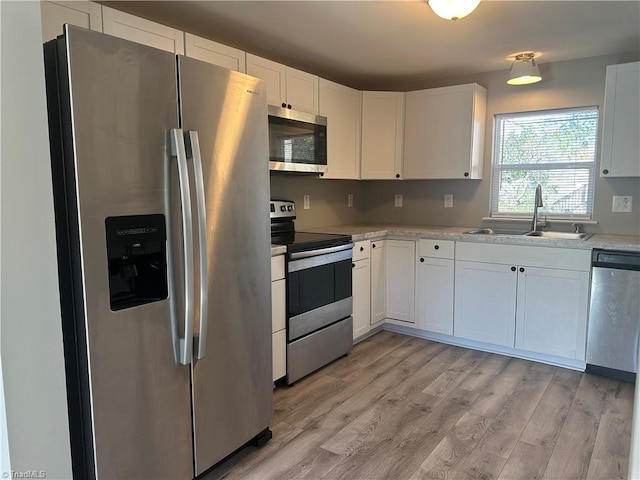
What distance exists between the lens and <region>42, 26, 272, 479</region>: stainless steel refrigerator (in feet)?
4.59

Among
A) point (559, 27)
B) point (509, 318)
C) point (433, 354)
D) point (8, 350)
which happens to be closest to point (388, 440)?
point (433, 354)

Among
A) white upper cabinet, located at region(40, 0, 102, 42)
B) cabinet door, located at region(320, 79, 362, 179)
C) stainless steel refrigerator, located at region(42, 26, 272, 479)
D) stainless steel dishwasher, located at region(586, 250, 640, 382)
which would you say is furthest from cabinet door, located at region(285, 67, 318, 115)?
stainless steel dishwasher, located at region(586, 250, 640, 382)

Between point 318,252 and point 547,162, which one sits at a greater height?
point 547,162

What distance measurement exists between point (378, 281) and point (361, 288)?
268 mm

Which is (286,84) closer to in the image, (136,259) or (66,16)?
(66,16)

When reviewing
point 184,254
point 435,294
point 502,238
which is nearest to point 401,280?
point 435,294

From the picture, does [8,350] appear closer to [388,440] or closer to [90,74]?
[90,74]

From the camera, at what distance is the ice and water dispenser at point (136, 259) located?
149 centimetres

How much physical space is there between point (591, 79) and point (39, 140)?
3.69 metres

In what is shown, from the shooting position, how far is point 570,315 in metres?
2.99

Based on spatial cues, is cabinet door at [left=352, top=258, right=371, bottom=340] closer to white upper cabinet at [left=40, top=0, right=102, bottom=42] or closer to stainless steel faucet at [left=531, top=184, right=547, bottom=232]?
stainless steel faucet at [left=531, top=184, right=547, bottom=232]

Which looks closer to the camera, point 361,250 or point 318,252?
point 318,252

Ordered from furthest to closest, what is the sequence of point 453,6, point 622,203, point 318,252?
point 622,203, point 318,252, point 453,6

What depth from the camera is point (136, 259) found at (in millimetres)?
1570
